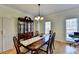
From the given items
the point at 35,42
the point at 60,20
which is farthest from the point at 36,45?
the point at 60,20

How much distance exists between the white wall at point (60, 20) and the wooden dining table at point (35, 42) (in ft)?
0.78

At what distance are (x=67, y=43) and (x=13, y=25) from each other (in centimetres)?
116

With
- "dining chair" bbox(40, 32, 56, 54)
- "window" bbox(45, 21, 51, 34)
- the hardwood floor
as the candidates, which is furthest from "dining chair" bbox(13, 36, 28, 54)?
"window" bbox(45, 21, 51, 34)

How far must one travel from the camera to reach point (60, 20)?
6.63ft

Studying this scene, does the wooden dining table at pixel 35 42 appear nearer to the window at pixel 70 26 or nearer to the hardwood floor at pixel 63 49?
the hardwood floor at pixel 63 49

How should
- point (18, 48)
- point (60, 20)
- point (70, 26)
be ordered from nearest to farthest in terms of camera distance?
1. point (18, 48)
2. point (70, 26)
3. point (60, 20)

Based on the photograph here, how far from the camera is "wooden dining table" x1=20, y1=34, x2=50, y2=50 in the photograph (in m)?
1.86

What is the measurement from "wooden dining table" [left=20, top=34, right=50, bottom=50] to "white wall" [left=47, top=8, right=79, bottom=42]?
24cm

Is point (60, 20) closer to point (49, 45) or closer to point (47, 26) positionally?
point (47, 26)

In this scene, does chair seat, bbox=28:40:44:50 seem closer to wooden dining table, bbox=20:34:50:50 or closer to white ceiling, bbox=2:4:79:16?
wooden dining table, bbox=20:34:50:50

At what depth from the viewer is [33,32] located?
1911 mm

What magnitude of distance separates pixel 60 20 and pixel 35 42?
71 cm

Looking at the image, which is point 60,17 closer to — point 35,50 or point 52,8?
point 52,8
